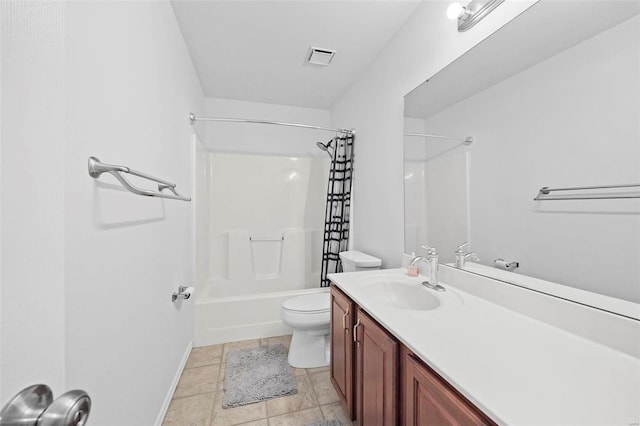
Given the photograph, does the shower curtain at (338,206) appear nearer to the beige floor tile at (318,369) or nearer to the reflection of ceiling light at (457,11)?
the beige floor tile at (318,369)

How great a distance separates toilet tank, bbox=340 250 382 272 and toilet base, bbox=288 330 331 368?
0.56 metres

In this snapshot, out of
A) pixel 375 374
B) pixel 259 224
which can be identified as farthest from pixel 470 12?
pixel 259 224

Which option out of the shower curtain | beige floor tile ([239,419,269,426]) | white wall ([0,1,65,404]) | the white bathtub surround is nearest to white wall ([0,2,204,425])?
white wall ([0,1,65,404])

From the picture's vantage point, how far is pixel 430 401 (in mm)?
744

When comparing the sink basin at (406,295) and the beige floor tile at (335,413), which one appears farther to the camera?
the beige floor tile at (335,413)

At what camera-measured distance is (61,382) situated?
441 millimetres

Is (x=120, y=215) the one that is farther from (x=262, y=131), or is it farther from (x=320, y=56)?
(x=262, y=131)

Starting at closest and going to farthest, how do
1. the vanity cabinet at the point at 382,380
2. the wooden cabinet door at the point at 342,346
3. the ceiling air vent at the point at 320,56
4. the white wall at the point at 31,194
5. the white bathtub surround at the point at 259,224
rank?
1. the white wall at the point at 31,194
2. the vanity cabinet at the point at 382,380
3. the wooden cabinet door at the point at 342,346
4. the ceiling air vent at the point at 320,56
5. the white bathtub surround at the point at 259,224

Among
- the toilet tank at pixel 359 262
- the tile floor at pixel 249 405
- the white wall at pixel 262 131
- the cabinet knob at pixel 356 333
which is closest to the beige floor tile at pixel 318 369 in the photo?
the tile floor at pixel 249 405

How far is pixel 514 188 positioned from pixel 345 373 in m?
1.20

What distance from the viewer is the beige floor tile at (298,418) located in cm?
148

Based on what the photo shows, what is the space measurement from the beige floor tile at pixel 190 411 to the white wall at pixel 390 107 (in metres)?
1.48

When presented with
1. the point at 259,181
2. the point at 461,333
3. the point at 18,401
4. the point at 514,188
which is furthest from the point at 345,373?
the point at 259,181

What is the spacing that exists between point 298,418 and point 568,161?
178 centimetres
